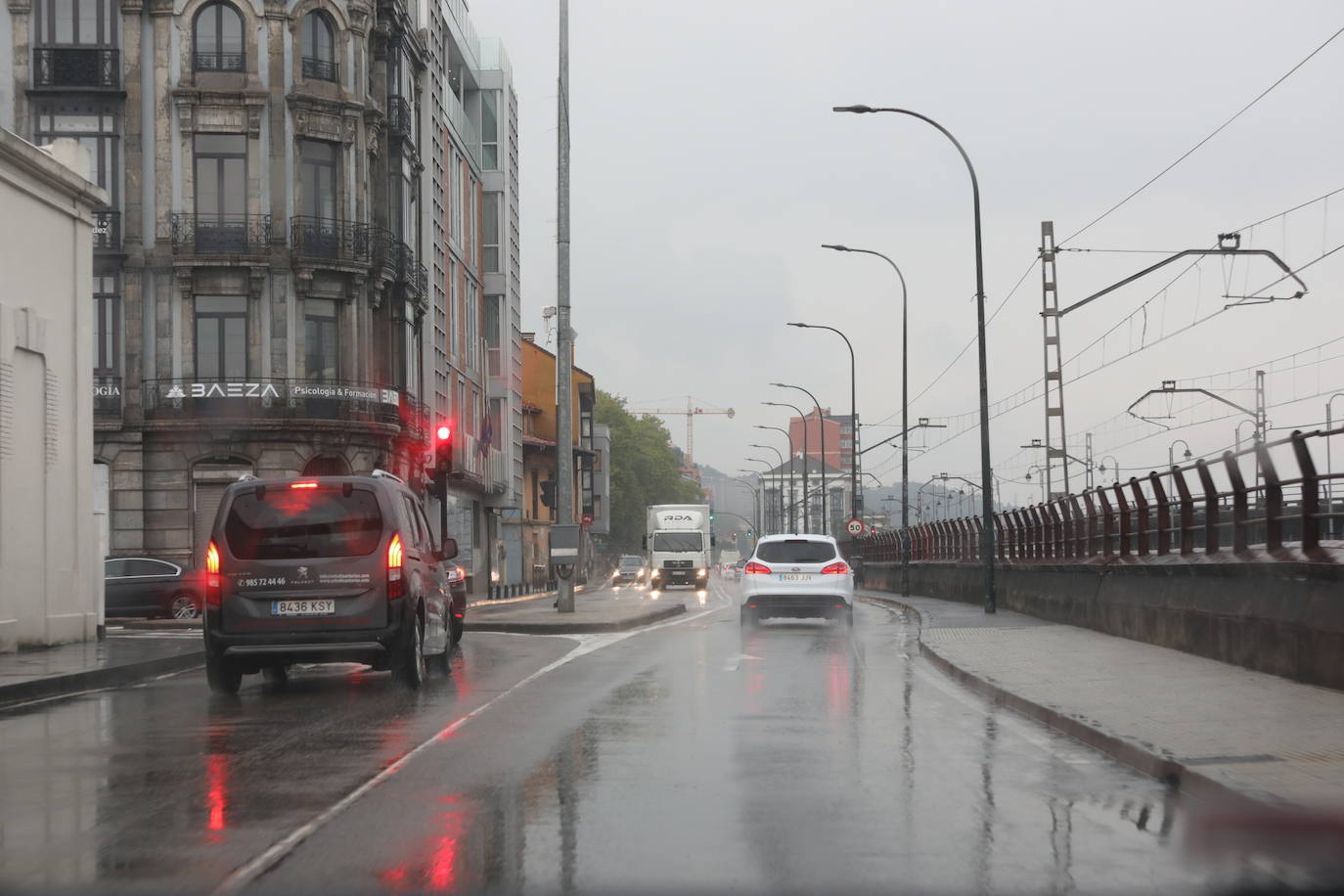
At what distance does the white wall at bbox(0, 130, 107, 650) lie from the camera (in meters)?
20.8

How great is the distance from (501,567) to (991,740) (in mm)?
63200

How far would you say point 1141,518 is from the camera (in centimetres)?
2252

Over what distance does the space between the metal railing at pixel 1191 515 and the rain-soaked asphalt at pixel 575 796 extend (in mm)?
3901

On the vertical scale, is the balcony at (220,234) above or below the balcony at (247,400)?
above

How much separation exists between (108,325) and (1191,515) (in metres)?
30.5

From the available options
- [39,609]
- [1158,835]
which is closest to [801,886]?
[1158,835]

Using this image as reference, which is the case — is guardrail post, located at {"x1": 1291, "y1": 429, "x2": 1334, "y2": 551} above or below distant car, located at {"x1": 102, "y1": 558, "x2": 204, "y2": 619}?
above

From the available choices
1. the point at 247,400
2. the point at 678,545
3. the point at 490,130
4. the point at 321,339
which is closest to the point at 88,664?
the point at 247,400

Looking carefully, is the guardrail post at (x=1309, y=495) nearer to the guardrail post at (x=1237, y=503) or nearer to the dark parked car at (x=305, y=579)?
the guardrail post at (x=1237, y=503)

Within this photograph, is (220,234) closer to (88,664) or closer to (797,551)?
(797,551)

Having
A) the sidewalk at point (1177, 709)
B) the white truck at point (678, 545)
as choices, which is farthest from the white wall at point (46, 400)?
the white truck at point (678, 545)

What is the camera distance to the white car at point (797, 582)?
27406mm

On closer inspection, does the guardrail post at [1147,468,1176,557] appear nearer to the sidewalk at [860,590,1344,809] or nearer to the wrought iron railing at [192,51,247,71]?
the sidewalk at [860,590,1344,809]

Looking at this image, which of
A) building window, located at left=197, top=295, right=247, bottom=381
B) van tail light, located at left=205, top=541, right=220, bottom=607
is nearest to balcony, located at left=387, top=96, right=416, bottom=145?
building window, located at left=197, top=295, right=247, bottom=381
